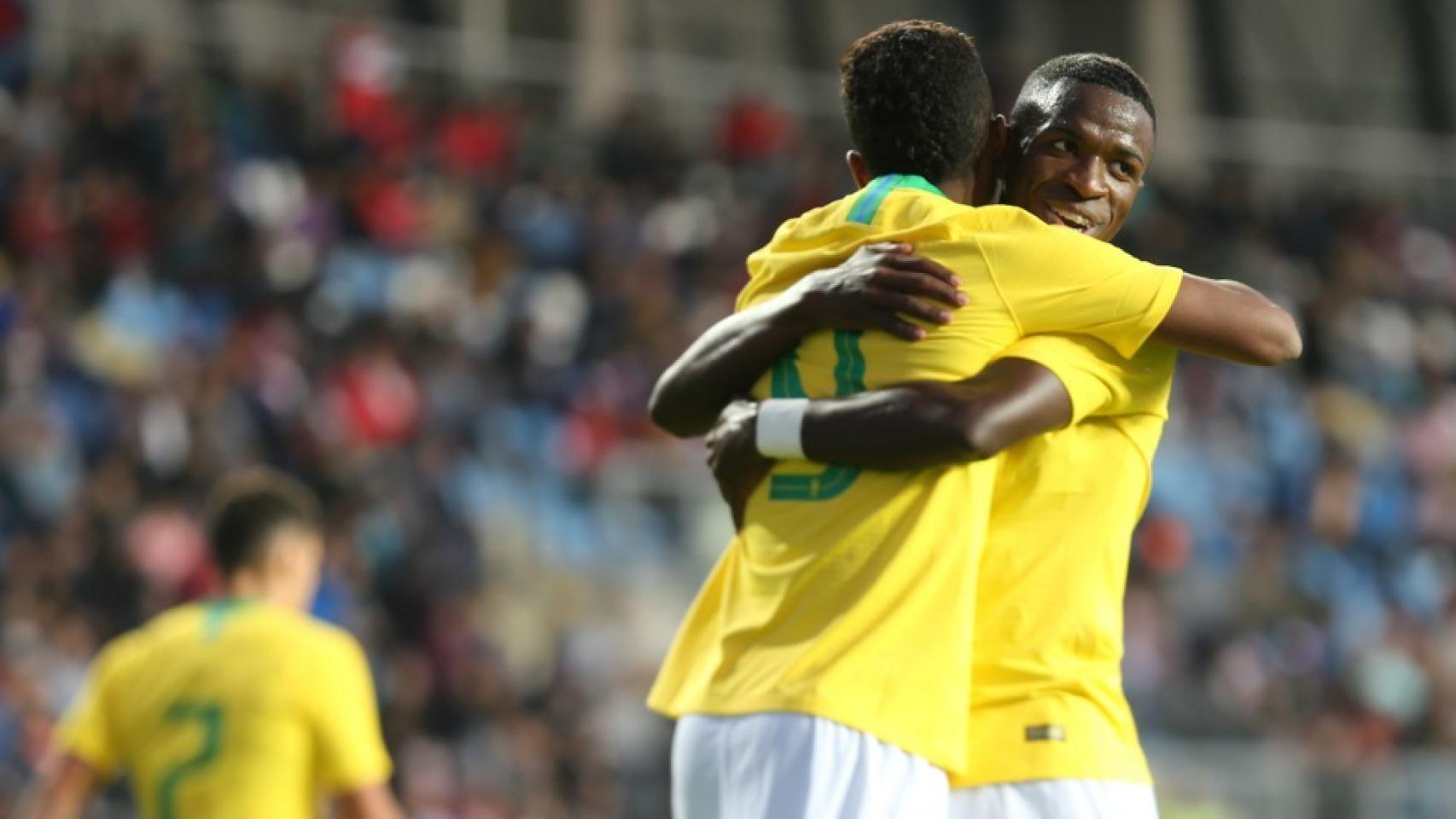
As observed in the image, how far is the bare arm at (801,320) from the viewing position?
3.39 meters

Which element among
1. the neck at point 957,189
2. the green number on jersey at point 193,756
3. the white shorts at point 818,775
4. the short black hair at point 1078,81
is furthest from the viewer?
the green number on jersey at point 193,756

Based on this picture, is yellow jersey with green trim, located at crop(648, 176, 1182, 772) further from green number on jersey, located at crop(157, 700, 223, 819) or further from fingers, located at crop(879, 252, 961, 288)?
green number on jersey, located at crop(157, 700, 223, 819)

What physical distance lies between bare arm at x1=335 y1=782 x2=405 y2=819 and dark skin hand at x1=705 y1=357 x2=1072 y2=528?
2.23 m

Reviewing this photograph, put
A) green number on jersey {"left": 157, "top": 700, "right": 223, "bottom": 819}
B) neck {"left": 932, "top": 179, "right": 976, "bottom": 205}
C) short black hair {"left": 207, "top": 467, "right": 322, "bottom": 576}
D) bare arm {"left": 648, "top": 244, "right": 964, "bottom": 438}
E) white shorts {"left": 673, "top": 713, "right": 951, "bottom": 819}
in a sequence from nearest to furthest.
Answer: white shorts {"left": 673, "top": 713, "right": 951, "bottom": 819} < bare arm {"left": 648, "top": 244, "right": 964, "bottom": 438} < neck {"left": 932, "top": 179, "right": 976, "bottom": 205} < green number on jersey {"left": 157, "top": 700, "right": 223, "bottom": 819} < short black hair {"left": 207, "top": 467, "right": 322, "bottom": 576}

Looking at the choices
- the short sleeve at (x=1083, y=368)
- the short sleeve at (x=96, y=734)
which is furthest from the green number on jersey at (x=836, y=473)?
the short sleeve at (x=96, y=734)

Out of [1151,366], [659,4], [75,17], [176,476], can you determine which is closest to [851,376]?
[1151,366]

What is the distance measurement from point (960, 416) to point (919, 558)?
23cm

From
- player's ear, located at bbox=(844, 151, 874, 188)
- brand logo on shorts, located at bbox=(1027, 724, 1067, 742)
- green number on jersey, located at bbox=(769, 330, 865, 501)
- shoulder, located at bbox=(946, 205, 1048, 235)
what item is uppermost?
player's ear, located at bbox=(844, 151, 874, 188)

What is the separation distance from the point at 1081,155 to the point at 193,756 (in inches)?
106

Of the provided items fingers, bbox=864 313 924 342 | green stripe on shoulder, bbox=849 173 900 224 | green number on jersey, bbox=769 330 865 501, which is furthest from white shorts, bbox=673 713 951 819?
green stripe on shoulder, bbox=849 173 900 224

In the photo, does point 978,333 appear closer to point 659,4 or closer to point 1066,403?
point 1066,403

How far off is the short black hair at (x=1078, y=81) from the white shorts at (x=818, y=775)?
112 cm

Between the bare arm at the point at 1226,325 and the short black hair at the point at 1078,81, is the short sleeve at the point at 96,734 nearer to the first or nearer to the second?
the short black hair at the point at 1078,81

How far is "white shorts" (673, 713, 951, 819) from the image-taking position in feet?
10.8
